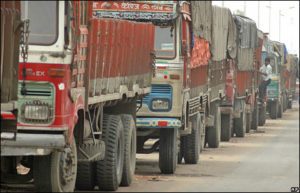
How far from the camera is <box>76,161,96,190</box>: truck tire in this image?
13367 mm

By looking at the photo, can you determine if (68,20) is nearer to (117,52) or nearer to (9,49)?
(9,49)

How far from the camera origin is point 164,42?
16875mm

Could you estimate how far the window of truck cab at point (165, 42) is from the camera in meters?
16.8

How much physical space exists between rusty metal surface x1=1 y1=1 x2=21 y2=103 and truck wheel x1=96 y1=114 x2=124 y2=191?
15.0ft

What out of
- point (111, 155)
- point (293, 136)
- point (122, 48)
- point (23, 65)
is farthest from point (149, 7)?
point (293, 136)

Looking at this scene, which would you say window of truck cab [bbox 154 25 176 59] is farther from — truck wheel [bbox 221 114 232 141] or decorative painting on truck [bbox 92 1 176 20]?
truck wheel [bbox 221 114 232 141]

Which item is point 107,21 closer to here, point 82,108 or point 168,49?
point 82,108

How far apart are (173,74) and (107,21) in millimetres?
4012

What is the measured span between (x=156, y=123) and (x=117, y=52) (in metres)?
3.08

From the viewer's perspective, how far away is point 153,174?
1714 centimetres

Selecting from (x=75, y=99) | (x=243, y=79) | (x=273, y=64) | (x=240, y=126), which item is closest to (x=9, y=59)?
(x=75, y=99)

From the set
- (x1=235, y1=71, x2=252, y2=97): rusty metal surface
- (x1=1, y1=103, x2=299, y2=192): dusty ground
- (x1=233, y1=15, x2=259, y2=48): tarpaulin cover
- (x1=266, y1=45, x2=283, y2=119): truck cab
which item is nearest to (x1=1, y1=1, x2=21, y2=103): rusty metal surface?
(x1=1, y1=103, x2=299, y2=192): dusty ground

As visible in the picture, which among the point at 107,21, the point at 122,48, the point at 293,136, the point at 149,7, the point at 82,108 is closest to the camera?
the point at 82,108

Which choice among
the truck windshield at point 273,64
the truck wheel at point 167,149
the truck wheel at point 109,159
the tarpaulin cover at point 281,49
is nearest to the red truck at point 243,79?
the truck windshield at point 273,64
